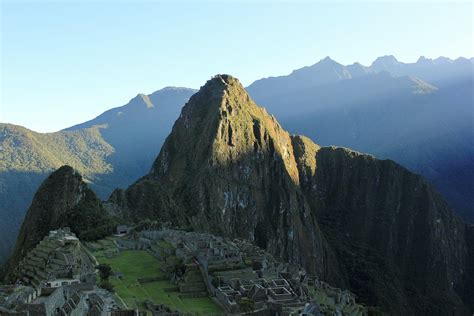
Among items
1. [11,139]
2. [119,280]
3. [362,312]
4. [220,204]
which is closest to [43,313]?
[119,280]

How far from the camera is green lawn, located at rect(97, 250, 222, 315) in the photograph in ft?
148

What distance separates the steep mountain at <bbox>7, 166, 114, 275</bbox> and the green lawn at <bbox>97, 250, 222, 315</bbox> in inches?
849

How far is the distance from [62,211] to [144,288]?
50306 millimetres

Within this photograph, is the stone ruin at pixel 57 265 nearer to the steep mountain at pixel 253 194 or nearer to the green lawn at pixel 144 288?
the green lawn at pixel 144 288

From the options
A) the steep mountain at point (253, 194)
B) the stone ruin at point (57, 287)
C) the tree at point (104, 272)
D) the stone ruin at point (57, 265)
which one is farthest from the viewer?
the steep mountain at point (253, 194)

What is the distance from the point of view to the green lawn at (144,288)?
44969 millimetres

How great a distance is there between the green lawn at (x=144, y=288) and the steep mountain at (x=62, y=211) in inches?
849

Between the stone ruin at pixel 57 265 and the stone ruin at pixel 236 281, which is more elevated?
the stone ruin at pixel 57 265

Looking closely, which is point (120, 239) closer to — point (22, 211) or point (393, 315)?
point (22, 211)

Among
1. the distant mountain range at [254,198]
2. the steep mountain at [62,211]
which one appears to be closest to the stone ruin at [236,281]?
the steep mountain at [62,211]

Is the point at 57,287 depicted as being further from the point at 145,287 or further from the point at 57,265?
the point at 145,287

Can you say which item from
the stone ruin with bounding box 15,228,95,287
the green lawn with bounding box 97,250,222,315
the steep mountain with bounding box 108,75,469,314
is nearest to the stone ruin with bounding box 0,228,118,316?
the stone ruin with bounding box 15,228,95,287

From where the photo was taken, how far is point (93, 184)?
17950 cm

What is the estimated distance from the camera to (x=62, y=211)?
316 feet
